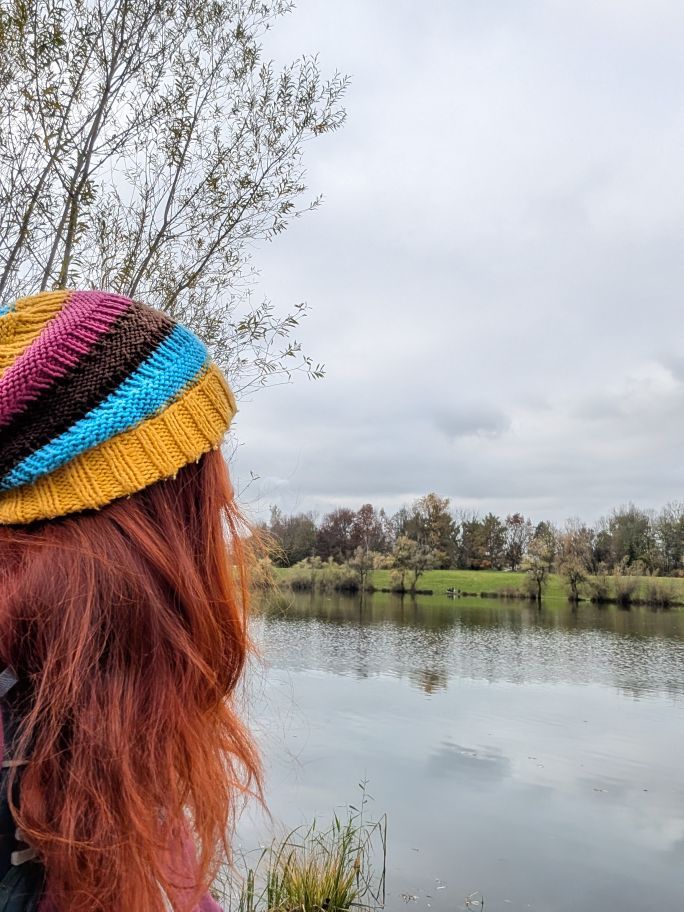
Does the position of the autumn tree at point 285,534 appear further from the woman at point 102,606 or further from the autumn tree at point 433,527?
the autumn tree at point 433,527

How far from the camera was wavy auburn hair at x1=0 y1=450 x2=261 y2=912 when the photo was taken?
33.3 inches

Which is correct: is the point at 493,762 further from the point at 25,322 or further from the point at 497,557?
the point at 497,557

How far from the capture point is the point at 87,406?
904 mm

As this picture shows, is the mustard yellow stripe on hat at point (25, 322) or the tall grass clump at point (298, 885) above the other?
the mustard yellow stripe on hat at point (25, 322)

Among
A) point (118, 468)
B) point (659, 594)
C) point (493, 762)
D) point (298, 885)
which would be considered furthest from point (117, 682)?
point (659, 594)

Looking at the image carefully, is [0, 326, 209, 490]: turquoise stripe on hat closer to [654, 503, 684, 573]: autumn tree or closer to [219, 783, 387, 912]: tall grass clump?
[219, 783, 387, 912]: tall grass clump

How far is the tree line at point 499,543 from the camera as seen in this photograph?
53.8m

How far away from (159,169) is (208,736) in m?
4.14

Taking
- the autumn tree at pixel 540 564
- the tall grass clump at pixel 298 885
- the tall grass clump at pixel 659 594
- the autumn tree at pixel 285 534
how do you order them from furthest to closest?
the autumn tree at pixel 540 564
the tall grass clump at pixel 659 594
the tall grass clump at pixel 298 885
the autumn tree at pixel 285 534

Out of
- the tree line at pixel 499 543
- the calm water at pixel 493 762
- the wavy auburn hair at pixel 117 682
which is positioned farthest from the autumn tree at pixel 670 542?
the wavy auburn hair at pixel 117 682

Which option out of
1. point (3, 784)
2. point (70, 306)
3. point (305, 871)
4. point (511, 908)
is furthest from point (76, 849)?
point (511, 908)

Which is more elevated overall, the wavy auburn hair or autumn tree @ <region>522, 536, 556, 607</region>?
the wavy auburn hair

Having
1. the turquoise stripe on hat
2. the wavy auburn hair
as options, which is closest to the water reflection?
the wavy auburn hair

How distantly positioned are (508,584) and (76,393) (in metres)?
57.4
